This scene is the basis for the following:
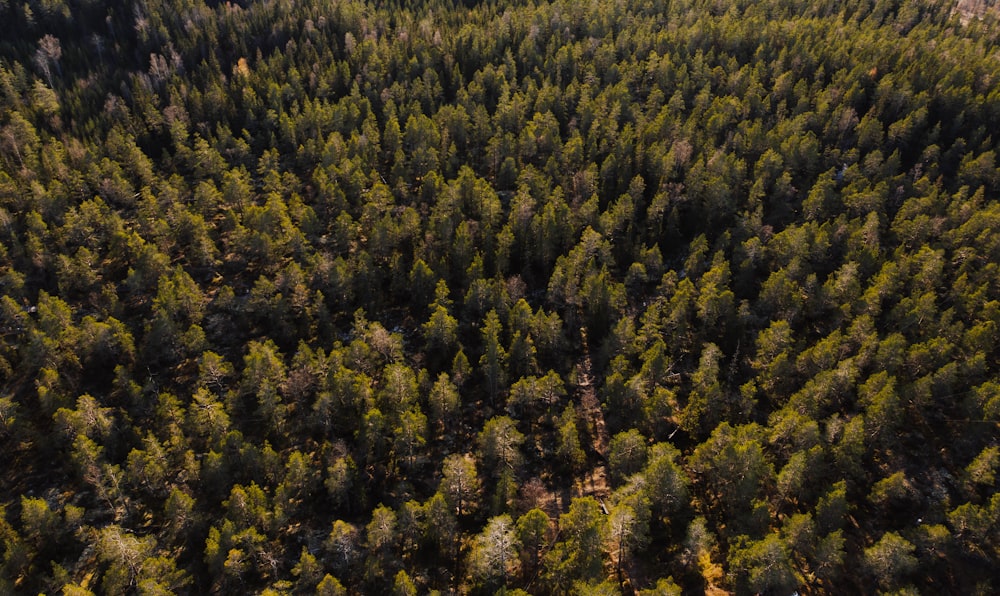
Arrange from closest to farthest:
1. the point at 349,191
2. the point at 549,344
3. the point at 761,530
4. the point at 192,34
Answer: the point at 761,530 < the point at 549,344 < the point at 349,191 < the point at 192,34

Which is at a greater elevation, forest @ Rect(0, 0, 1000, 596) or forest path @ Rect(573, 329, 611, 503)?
forest @ Rect(0, 0, 1000, 596)

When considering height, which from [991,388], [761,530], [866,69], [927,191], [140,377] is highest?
[866,69]

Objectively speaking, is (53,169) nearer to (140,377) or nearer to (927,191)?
(140,377)

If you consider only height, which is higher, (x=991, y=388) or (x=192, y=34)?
(x=192, y=34)

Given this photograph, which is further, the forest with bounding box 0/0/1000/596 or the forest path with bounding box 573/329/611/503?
the forest path with bounding box 573/329/611/503

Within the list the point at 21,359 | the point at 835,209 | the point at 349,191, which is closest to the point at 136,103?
the point at 349,191
